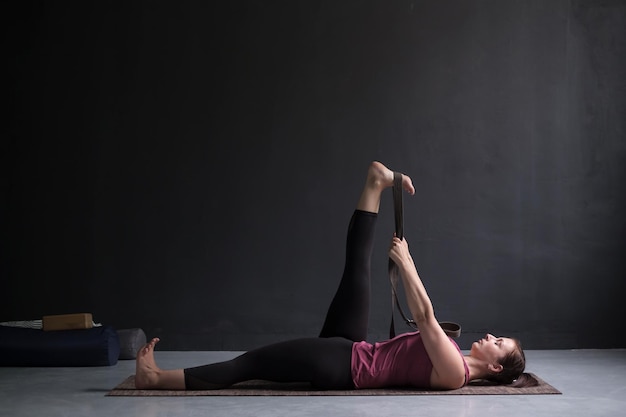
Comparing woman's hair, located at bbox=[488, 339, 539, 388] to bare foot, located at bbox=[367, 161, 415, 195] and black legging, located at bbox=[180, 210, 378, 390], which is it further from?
bare foot, located at bbox=[367, 161, 415, 195]

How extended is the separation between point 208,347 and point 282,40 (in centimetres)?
216

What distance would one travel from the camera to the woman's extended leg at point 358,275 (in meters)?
4.14

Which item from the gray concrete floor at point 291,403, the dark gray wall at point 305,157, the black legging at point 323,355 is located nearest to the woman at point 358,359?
the black legging at point 323,355

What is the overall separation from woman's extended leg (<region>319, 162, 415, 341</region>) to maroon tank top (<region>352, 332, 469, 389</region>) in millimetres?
127

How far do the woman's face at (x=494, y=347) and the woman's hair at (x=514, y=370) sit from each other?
0.8 inches

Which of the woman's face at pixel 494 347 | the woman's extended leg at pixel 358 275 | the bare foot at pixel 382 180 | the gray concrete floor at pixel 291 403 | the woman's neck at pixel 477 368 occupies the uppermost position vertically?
the bare foot at pixel 382 180

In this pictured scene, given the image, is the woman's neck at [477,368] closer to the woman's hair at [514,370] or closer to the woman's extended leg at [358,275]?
the woman's hair at [514,370]

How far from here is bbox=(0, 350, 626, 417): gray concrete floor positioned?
3.60 meters

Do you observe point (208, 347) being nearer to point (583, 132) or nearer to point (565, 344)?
point (565, 344)

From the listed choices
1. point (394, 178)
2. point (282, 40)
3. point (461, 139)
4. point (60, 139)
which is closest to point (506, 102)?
point (461, 139)

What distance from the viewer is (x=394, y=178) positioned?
4223 mm

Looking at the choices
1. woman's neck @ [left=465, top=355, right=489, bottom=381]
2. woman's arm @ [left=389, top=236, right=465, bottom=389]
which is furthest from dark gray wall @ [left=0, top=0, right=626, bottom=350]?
woman's arm @ [left=389, top=236, right=465, bottom=389]

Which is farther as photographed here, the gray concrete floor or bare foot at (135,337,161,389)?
bare foot at (135,337,161,389)

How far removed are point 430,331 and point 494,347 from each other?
390mm
